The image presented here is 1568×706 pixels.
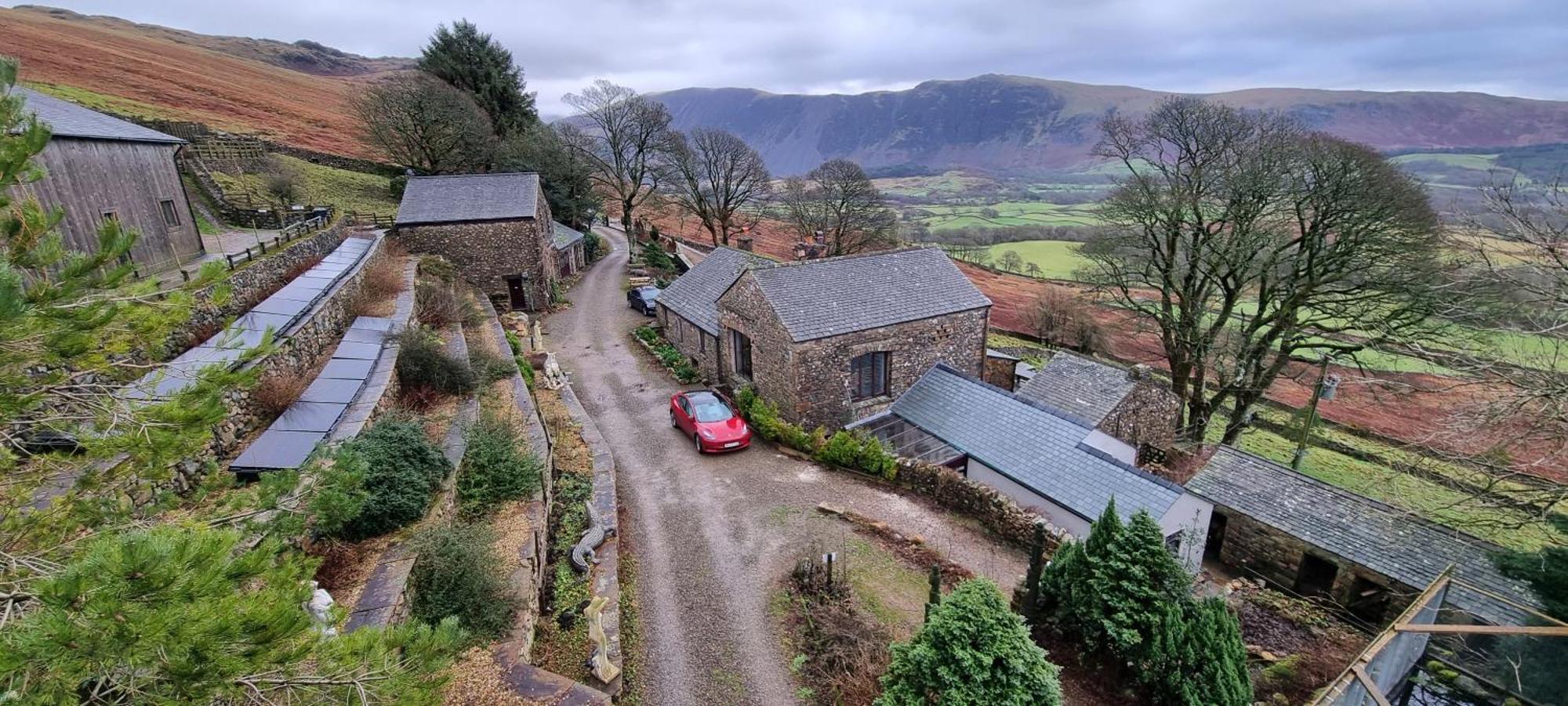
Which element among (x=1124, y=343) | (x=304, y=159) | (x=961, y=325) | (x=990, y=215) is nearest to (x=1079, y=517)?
(x=961, y=325)

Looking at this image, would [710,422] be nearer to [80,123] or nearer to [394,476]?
[394,476]

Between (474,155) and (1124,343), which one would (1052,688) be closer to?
(1124,343)

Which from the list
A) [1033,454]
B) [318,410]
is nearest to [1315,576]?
[1033,454]

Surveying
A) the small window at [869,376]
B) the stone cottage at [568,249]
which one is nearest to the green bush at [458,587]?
the small window at [869,376]

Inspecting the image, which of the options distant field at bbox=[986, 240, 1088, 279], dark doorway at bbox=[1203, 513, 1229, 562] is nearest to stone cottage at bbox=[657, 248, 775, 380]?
dark doorway at bbox=[1203, 513, 1229, 562]

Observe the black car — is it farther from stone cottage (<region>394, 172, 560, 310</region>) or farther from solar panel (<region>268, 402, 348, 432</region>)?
solar panel (<region>268, 402, 348, 432</region>)

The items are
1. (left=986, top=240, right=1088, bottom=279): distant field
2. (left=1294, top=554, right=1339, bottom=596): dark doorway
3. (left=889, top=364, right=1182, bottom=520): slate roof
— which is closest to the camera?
(left=889, top=364, right=1182, bottom=520): slate roof

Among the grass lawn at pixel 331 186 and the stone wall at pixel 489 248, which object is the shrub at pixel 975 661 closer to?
the stone wall at pixel 489 248

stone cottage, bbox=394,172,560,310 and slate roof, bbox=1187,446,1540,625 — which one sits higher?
stone cottage, bbox=394,172,560,310
